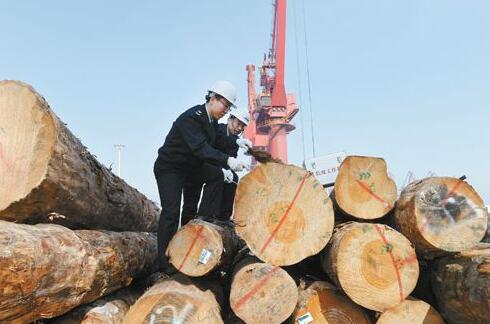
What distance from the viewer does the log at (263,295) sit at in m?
2.85

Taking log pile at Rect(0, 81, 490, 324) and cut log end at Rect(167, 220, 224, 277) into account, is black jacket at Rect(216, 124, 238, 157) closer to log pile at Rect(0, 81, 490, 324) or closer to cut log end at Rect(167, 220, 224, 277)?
log pile at Rect(0, 81, 490, 324)

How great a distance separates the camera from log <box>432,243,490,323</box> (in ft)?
9.00

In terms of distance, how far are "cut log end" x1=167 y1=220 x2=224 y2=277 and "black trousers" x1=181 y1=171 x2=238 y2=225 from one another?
1.31 m

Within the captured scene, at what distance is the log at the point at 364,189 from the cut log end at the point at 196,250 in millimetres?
976

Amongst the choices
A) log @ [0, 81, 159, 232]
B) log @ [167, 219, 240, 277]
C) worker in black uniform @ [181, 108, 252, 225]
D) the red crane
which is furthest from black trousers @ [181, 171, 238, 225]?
the red crane

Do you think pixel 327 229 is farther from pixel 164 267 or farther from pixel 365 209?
pixel 164 267

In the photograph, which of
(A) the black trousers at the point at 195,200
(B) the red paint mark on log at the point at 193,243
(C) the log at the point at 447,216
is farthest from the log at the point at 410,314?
(A) the black trousers at the point at 195,200

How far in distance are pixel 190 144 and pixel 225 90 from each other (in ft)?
2.18

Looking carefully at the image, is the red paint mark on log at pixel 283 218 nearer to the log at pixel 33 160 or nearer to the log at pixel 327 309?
the log at pixel 327 309

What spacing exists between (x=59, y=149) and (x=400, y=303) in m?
2.56

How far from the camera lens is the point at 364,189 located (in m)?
3.24

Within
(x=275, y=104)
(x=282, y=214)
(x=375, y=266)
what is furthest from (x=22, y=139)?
(x=275, y=104)

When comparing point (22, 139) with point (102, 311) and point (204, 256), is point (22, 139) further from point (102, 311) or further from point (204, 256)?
point (204, 256)

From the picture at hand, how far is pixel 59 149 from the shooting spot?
296 centimetres
